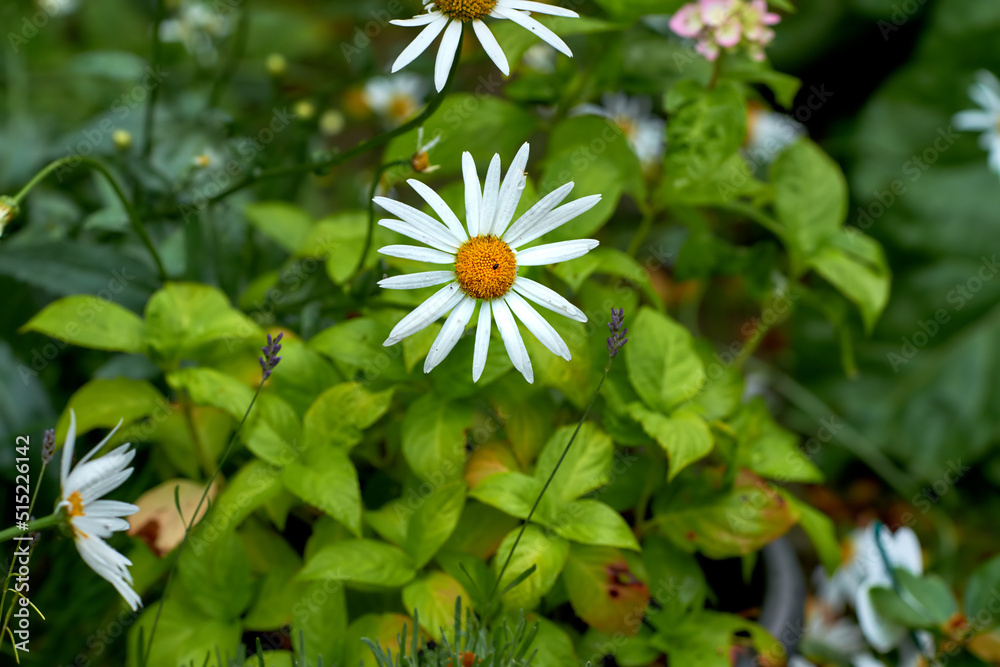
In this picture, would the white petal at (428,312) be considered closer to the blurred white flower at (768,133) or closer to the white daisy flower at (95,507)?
the white daisy flower at (95,507)

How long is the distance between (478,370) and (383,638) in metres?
0.26

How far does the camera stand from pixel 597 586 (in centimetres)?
67

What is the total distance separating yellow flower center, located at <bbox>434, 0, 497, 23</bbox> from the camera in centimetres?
56

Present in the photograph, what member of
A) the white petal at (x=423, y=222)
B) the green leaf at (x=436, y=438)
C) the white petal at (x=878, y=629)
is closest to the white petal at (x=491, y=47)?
the white petal at (x=423, y=222)

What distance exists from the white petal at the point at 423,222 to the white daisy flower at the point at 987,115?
3.21 feet

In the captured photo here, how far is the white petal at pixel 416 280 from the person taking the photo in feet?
1.76

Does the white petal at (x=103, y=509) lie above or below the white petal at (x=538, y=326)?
below

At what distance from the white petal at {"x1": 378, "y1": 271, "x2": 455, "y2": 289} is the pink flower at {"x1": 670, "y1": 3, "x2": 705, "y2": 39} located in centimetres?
39

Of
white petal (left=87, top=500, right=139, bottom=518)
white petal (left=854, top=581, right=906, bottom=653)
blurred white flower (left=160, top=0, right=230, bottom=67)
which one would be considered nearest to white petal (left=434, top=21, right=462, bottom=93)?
white petal (left=87, top=500, right=139, bottom=518)

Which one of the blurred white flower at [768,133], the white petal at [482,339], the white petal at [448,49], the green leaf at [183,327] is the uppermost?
the white petal at [448,49]

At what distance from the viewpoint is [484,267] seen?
0.57m

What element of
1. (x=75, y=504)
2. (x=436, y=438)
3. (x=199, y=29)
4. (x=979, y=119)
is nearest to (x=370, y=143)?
(x=436, y=438)

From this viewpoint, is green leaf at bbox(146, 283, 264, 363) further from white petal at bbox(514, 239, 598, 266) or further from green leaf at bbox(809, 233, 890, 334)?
green leaf at bbox(809, 233, 890, 334)

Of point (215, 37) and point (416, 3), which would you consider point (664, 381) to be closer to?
point (416, 3)
